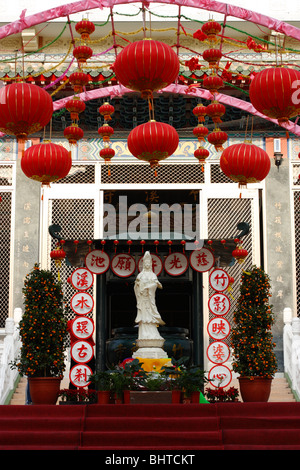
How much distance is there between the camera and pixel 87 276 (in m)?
10.2

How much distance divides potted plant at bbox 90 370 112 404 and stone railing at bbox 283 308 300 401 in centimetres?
289

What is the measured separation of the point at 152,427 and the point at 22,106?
127 inches

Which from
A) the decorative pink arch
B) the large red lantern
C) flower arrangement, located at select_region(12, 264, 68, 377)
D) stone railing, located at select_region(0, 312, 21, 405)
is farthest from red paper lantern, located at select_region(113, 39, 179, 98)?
stone railing, located at select_region(0, 312, 21, 405)

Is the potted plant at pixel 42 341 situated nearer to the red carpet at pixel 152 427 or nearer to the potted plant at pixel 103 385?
the potted plant at pixel 103 385

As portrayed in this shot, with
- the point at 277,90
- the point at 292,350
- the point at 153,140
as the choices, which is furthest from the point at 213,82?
the point at 292,350

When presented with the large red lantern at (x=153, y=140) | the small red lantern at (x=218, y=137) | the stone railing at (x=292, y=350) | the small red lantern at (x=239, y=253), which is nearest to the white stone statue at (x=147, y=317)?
the small red lantern at (x=239, y=253)

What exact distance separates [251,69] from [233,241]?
3419mm

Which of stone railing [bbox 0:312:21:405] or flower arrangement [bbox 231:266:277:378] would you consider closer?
flower arrangement [bbox 231:266:277:378]

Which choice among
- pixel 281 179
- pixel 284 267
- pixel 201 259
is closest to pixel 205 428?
pixel 201 259

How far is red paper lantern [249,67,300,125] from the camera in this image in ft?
21.5

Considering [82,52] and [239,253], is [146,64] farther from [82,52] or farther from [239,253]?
[239,253]

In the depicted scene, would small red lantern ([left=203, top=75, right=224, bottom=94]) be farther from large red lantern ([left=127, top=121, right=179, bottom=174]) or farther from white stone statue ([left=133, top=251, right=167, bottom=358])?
white stone statue ([left=133, top=251, right=167, bottom=358])

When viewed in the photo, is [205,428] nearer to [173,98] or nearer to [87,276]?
[87,276]

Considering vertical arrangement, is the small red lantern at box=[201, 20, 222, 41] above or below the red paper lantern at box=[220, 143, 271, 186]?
above
